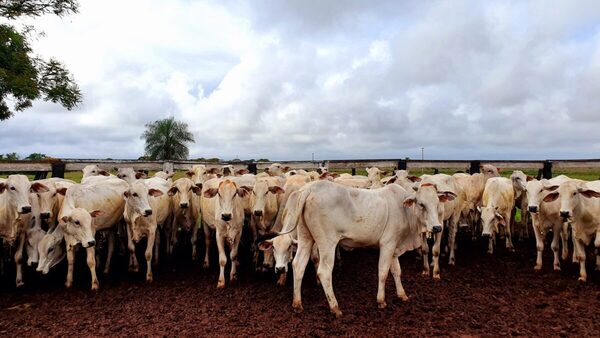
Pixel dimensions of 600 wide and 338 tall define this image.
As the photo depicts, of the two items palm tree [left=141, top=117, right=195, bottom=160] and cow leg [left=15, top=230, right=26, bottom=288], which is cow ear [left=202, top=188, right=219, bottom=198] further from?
palm tree [left=141, top=117, right=195, bottom=160]

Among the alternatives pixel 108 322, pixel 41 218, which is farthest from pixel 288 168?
pixel 108 322

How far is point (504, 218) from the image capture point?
10.9 metres

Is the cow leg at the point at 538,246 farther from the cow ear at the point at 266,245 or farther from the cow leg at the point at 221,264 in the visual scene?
the cow leg at the point at 221,264

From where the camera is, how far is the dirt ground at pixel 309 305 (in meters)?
6.32

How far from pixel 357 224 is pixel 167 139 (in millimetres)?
42322

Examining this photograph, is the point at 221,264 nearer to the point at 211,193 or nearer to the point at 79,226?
the point at 211,193

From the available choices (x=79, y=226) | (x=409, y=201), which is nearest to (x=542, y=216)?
(x=409, y=201)

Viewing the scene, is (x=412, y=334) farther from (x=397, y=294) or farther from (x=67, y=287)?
(x=67, y=287)

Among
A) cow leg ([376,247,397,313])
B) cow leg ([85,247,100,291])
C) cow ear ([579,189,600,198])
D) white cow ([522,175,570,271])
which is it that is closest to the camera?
cow leg ([376,247,397,313])

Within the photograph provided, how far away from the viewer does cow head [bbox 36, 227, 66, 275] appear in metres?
8.23

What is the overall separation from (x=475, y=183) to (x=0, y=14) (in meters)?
19.7

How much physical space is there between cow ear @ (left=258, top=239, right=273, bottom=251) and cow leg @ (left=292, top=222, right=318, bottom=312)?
1.08 meters

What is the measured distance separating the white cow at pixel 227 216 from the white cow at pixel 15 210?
3.45 metres

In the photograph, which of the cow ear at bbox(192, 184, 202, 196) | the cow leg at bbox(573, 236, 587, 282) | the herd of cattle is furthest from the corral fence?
the cow leg at bbox(573, 236, 587, 282)
